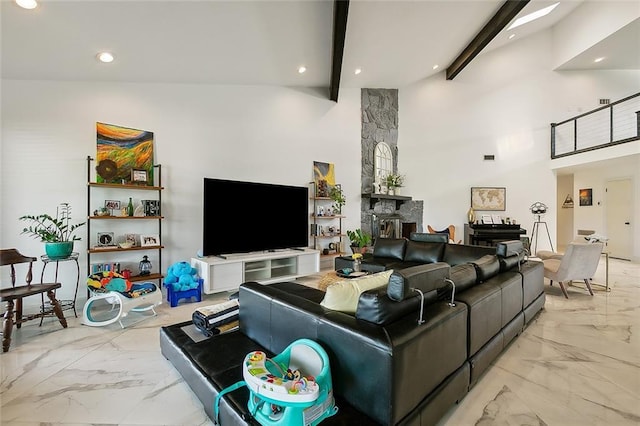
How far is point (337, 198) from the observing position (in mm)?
5605

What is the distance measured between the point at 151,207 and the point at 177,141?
1.03m

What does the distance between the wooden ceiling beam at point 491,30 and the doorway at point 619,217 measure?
4892 millimetres

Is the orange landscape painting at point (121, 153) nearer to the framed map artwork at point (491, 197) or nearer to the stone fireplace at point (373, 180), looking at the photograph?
the stone fireplace at point (373, 180)

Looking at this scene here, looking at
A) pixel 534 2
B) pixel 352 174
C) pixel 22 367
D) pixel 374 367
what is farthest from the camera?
pixel 352 174

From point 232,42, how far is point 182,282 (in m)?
3.03

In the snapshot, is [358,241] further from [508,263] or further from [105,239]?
[105,239]

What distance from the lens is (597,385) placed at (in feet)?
6.37

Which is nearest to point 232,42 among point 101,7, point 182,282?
point 101,7

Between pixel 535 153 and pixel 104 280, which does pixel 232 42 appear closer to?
pixel 104 280

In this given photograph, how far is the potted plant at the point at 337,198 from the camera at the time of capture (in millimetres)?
5614

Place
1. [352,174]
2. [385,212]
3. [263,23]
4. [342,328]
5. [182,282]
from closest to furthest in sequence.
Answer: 1. [342,328]
2. [263,23]
3. [182,282]
4. [352,174]
5. [385,212]

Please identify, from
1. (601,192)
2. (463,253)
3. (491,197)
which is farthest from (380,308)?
(601,192)

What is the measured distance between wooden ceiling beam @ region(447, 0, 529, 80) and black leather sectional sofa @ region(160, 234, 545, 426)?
444 cm

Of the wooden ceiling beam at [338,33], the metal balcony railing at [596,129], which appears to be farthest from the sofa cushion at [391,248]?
the metal balcony railing at [596,129]
